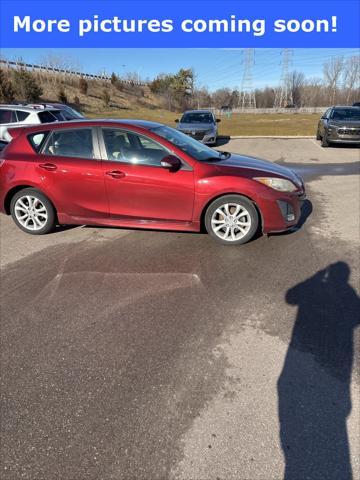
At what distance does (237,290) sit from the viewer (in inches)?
146

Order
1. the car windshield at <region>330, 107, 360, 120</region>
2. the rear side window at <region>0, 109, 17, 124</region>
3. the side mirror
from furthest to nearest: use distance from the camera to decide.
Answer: the car windshield at <region>330, 107, 360, 120</region>, the rear side window at <region>0, 109, 17, 124</region>, the side mirror

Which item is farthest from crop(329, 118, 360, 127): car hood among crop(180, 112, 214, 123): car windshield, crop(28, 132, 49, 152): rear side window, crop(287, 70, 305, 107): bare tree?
crop(287, 70, 305, 107): bare tree

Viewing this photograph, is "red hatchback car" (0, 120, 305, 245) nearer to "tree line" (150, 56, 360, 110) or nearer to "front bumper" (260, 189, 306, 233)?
"front bumper" (260, 189, 306, 233)

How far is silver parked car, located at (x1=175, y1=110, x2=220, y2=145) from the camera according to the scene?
14.1 meters

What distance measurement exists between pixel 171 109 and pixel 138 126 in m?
68.2

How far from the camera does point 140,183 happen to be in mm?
4703

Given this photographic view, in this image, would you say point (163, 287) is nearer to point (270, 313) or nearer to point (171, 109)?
point (270, 313)

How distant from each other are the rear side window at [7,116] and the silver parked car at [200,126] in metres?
6.04

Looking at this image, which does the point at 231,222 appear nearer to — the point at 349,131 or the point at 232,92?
the point at 349,131

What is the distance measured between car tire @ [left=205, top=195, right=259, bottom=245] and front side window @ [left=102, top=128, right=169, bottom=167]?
0.98 meters

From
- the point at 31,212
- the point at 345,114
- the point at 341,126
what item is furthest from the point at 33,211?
the point at 345,114

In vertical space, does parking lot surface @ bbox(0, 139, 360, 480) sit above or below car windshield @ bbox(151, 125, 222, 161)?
below

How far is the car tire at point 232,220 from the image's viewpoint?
15.3 feet

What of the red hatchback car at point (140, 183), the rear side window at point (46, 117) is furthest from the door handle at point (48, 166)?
the rear side window at point (46, 117)
